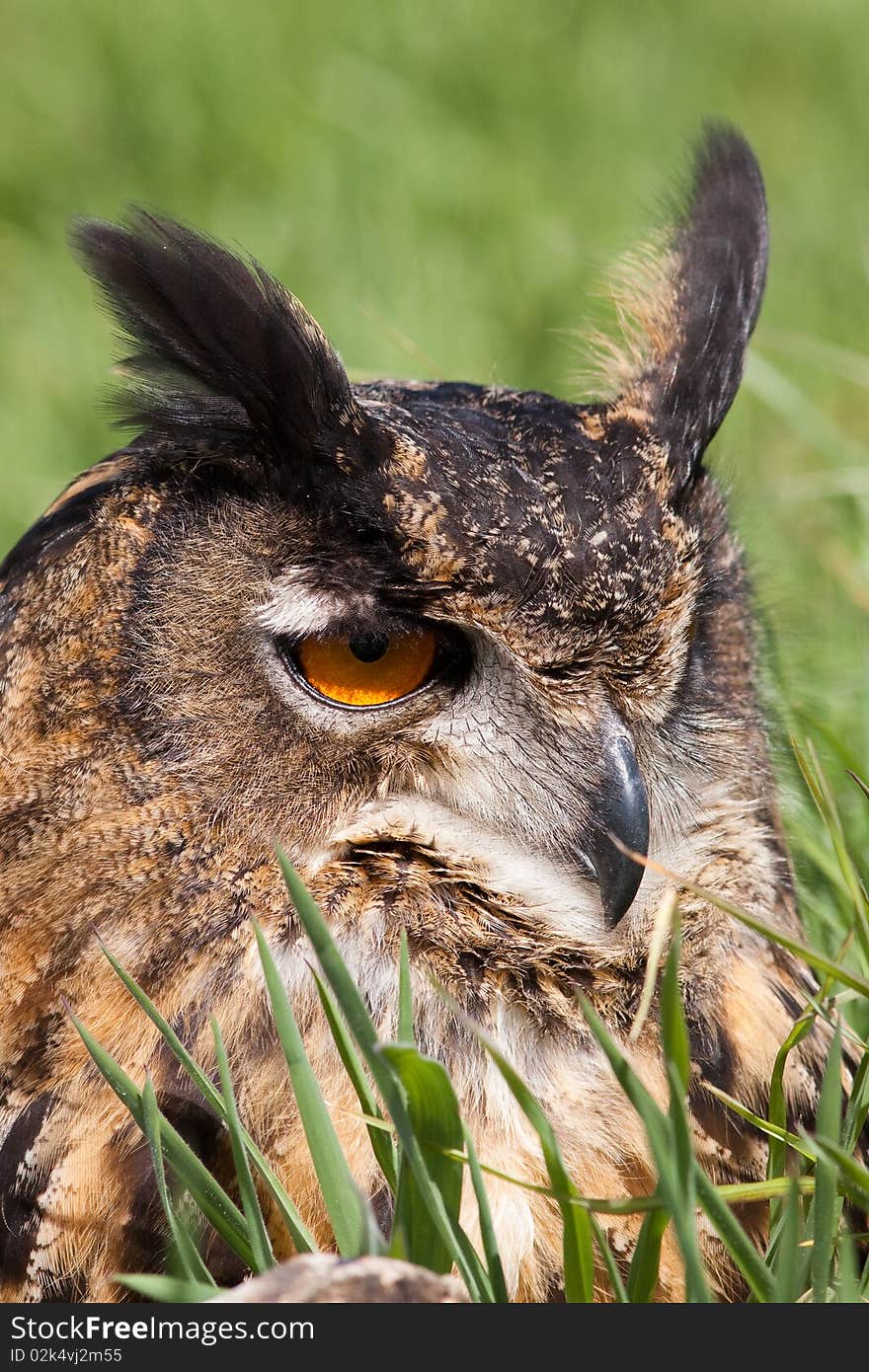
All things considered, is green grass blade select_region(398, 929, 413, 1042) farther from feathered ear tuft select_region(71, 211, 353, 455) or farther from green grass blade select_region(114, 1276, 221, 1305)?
feathered ear tuft select_region(71, 211, 353, 455)

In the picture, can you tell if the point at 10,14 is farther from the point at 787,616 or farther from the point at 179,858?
the point at 179,858

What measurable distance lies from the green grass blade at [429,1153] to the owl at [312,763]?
0.27 meters

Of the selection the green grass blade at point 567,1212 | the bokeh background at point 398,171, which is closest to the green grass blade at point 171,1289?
the green grass blade at point 567,1212

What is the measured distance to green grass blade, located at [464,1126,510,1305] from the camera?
1233mm

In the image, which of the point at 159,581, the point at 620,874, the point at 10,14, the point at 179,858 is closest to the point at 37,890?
the point at 179,858

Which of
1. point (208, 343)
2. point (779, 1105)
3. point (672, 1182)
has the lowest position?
point (672, 1182)

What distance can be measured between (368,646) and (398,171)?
12.1 ft

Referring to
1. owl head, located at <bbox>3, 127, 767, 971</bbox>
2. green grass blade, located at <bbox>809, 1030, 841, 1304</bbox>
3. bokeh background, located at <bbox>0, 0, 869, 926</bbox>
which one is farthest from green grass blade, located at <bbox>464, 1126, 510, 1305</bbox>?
bokeh background, located at <bbox>0, 0, 869, 926</bbox>

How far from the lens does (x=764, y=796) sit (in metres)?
1.81

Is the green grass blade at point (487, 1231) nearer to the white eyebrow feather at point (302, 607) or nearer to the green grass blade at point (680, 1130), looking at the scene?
the green grass blade at point (680, 1130)

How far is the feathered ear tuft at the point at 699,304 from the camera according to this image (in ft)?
5.81

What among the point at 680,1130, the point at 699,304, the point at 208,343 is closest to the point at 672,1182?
the point at 680,1130

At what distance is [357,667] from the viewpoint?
154 centimetres

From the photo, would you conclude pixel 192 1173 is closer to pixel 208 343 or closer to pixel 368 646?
pixel 368 646
